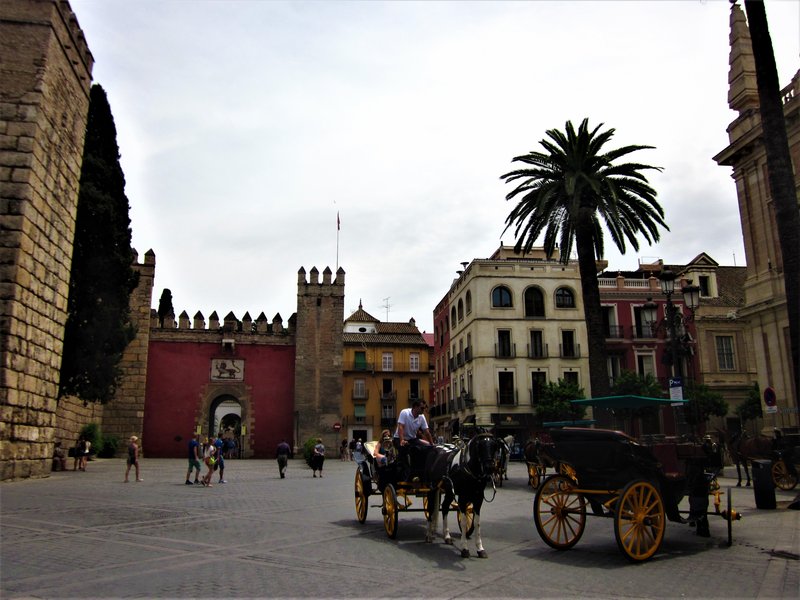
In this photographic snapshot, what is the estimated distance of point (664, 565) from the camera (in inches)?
265

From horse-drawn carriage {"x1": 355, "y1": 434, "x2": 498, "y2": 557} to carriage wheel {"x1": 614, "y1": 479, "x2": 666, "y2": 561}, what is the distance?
1.49 meters

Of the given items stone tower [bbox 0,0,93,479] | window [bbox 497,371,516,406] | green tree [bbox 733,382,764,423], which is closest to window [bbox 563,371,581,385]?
window [bbox 497,371,516,406]

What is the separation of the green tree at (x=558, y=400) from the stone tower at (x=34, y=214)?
2830cm

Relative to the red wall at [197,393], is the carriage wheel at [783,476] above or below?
below

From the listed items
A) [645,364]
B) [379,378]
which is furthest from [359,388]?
[645,364]

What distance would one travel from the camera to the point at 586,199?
19.6 m

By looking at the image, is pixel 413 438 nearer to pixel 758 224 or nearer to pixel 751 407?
pixel 758 224

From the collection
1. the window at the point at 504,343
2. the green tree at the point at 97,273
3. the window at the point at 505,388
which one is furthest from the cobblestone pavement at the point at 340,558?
the window at the point at 504,343

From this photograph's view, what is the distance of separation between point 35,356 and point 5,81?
759cm

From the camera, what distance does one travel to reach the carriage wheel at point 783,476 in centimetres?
1530

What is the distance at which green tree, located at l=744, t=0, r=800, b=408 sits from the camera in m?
11.0

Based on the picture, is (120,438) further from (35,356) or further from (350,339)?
(350,339)

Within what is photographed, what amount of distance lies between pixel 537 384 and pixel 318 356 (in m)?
14.7

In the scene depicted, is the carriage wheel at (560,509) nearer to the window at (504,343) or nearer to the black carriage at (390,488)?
the black carriage at (390,488)
